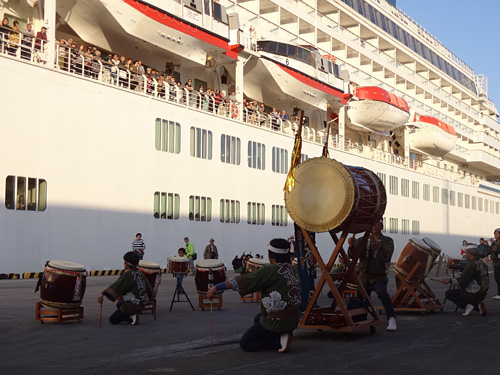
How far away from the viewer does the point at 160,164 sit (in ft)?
86.6

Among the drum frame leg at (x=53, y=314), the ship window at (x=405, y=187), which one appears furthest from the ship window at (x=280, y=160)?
the drum frame leg at (x=53, y=314)

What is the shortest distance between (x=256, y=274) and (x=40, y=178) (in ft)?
48.9

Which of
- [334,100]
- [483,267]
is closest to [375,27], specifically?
[334,100]

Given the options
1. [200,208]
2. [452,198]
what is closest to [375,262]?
[200,208]

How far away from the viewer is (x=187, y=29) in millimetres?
27734

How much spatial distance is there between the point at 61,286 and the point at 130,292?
3.85ft

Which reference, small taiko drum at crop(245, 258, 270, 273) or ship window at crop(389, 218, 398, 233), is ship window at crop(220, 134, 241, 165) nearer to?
small taiko drum at crop(245, 258, 270, 273)

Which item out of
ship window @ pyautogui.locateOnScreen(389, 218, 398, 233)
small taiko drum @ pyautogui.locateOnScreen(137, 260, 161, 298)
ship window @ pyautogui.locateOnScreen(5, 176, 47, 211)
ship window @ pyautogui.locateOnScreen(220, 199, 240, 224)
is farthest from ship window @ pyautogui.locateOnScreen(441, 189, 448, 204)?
small taiko drum @ pyautogui.locateOnScreen(137, 260, 161, 298)

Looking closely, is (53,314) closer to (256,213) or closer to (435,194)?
(256,213)

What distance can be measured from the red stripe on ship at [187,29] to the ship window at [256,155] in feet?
14.3

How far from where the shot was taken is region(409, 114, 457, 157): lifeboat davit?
51438 millimetres

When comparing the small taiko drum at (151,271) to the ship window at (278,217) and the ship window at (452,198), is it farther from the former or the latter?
the ship window at (452,198)

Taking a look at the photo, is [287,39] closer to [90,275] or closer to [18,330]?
[90,275]

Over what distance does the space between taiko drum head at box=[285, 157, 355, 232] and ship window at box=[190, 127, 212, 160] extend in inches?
725
